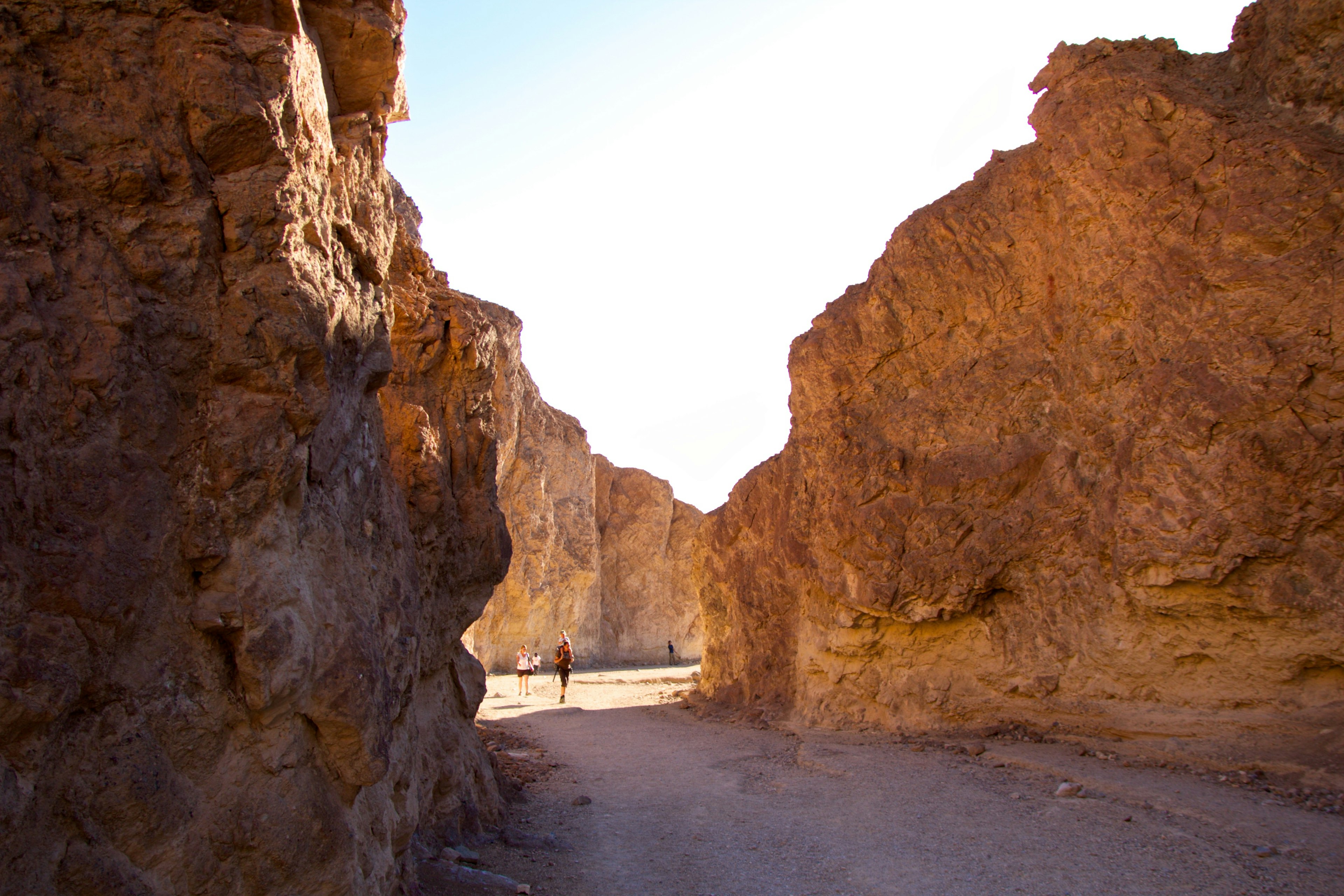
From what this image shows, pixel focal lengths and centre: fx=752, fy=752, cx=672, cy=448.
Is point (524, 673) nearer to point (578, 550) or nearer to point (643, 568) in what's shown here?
point (578, 550)

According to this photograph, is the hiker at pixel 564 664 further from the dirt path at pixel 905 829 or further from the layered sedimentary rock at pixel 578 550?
the layered sedimentary rock at pixel 578 550

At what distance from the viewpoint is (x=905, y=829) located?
7004 millimetres

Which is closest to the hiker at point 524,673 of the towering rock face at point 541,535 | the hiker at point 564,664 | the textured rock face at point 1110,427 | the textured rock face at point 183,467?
the hiker at point 564,664

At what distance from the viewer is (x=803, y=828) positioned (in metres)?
7.39

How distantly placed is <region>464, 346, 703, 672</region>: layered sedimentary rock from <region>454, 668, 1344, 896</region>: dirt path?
72.7 feet

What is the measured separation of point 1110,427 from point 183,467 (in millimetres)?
10190

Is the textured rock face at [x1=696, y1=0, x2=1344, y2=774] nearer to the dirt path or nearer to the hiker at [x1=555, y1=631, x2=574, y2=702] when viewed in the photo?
the dirt path

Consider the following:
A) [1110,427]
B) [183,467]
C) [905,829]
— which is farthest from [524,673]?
[183,467]

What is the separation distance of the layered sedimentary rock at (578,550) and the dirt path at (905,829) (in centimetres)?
2214

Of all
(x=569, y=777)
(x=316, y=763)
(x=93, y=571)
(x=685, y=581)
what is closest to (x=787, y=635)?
(x=569, y=777)

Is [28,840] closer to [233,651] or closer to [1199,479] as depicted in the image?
[233,651]

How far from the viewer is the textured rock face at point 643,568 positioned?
142 feet

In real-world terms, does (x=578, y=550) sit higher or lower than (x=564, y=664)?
higher

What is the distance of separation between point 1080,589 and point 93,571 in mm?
10520
